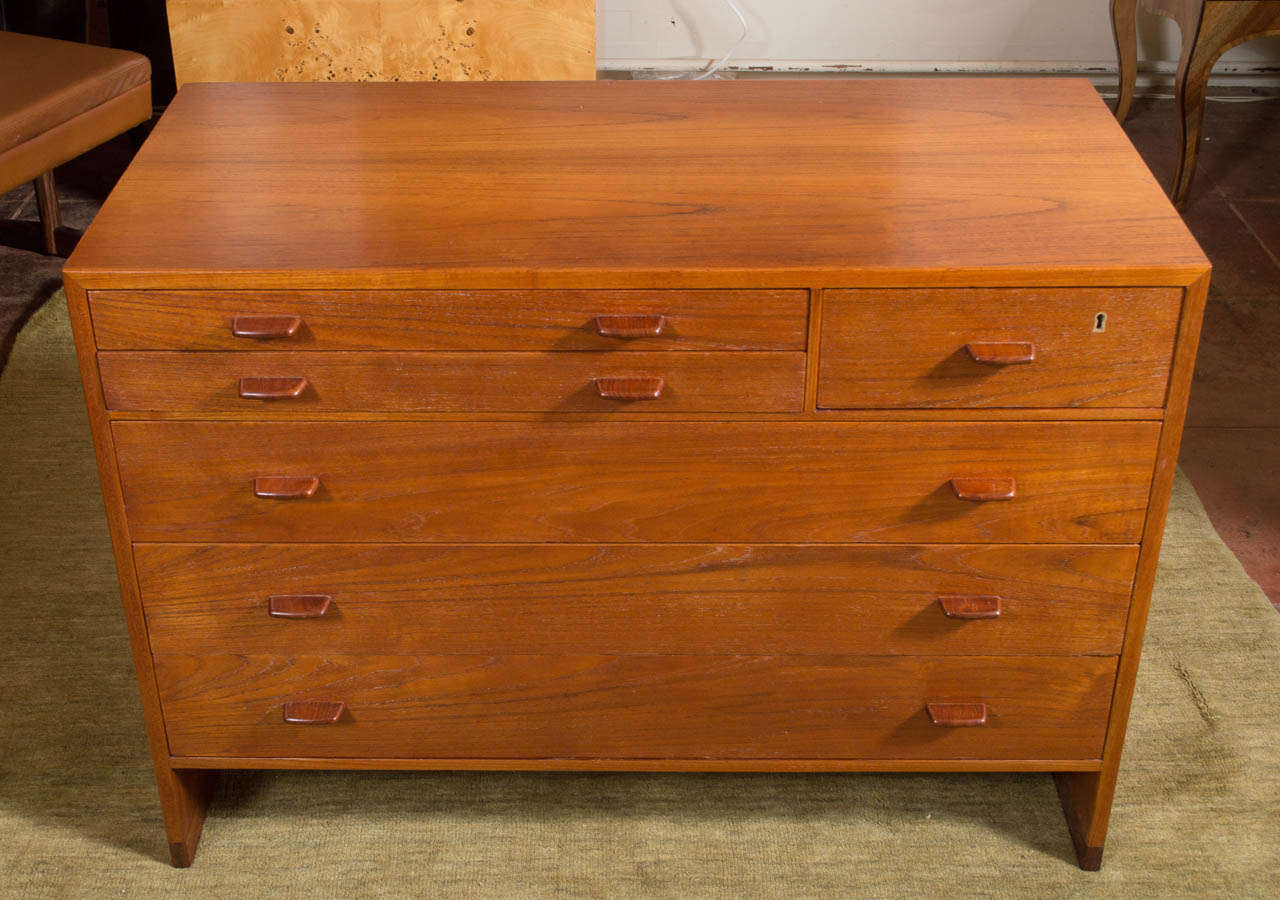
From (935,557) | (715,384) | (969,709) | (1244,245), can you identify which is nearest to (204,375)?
(715,384)

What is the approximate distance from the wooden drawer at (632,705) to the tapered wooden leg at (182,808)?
0.16ft

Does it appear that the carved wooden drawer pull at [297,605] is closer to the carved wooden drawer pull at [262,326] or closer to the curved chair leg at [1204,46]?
the carved wooden drawer pull at [262,326]

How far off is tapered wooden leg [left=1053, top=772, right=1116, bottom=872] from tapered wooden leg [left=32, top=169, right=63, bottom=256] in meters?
2.47

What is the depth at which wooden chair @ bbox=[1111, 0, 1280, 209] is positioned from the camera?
3.20m

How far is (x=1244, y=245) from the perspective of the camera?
3400mm

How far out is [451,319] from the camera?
151 cm

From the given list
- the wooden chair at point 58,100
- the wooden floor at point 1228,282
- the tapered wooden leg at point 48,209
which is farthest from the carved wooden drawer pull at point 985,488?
the tapered wooden leg at point 48,209

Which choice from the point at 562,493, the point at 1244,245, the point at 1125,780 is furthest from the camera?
the point at 1244,245

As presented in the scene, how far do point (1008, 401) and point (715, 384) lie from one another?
317 mm

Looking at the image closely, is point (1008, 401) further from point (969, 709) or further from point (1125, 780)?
Result: point (1125, 780)

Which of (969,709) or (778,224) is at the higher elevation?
(778,224)

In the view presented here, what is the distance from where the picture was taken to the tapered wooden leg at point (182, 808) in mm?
1823

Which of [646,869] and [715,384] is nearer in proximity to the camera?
[715,384]

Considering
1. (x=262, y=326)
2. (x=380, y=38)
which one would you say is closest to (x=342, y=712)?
(x=262, y=326)
